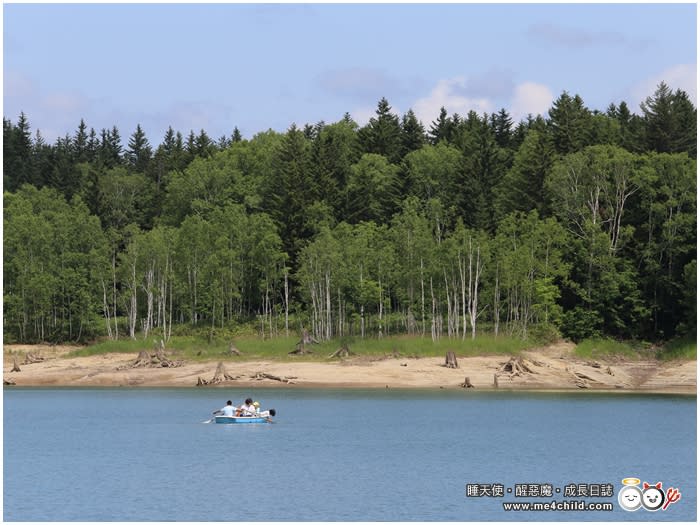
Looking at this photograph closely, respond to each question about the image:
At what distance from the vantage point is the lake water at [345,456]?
124 feet

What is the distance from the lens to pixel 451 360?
278ft

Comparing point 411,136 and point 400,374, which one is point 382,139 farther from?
point 400,374

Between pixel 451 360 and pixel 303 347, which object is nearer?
pixel 451 360

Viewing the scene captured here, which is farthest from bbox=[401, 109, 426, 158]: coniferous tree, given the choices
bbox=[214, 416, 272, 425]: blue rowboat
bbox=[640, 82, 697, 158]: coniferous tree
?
bbox=[214, 416, 272, 425]: blue rowboat

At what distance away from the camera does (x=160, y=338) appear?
346ft

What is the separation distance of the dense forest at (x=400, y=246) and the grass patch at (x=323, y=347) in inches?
130

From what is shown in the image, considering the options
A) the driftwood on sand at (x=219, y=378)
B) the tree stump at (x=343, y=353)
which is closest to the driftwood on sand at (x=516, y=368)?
the tree stump at (x=343, y=353)

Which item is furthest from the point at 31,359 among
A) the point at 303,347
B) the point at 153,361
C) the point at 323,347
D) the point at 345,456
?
the point at 345,456

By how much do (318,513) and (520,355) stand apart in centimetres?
5180

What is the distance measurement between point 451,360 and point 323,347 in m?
13.9

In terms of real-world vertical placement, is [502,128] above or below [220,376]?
above

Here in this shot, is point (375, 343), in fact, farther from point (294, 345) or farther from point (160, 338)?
point (160, 338)

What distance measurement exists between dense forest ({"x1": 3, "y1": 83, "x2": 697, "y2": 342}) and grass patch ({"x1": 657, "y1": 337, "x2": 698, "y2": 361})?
1.51 meters

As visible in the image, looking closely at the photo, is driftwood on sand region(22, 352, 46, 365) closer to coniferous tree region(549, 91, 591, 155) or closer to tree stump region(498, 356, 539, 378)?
tree stump region(498, 356, 539, 378)
